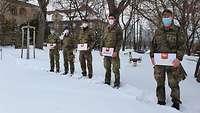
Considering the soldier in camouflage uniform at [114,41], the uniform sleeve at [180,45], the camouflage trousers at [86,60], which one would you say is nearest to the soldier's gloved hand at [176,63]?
the uniform sleeve at [180,45]

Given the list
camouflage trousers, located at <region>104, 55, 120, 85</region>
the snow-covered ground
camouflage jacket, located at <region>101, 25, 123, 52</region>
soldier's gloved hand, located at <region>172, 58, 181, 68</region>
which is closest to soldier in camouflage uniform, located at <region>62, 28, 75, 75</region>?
the snow-covered ground

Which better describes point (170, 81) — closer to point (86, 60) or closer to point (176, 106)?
point (176, 106)

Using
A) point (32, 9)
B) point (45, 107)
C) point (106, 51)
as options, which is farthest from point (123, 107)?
point (32, 9)

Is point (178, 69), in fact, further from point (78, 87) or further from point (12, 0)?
point (12, 0)

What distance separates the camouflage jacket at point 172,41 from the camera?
27.9 feet

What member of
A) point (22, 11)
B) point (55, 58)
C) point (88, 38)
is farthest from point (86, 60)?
point (22, 11)

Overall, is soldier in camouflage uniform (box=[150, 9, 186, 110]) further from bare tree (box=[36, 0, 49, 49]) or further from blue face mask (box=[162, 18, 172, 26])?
bare tree (box=[36, 0, 49, 49])

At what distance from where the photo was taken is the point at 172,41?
8.54m

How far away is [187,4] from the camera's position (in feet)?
83.3

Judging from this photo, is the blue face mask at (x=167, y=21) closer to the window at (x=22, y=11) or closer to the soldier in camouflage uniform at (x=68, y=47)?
the soldier in camouflage uniform at (x=68, y=47)

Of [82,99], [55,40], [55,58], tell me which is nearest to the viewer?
[82,99]

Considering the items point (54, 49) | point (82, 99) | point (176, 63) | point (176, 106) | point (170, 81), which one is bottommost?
point (176, 106)

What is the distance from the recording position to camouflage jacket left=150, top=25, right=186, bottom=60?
27.9 ft

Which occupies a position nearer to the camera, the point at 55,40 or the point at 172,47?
the point at 172,47
